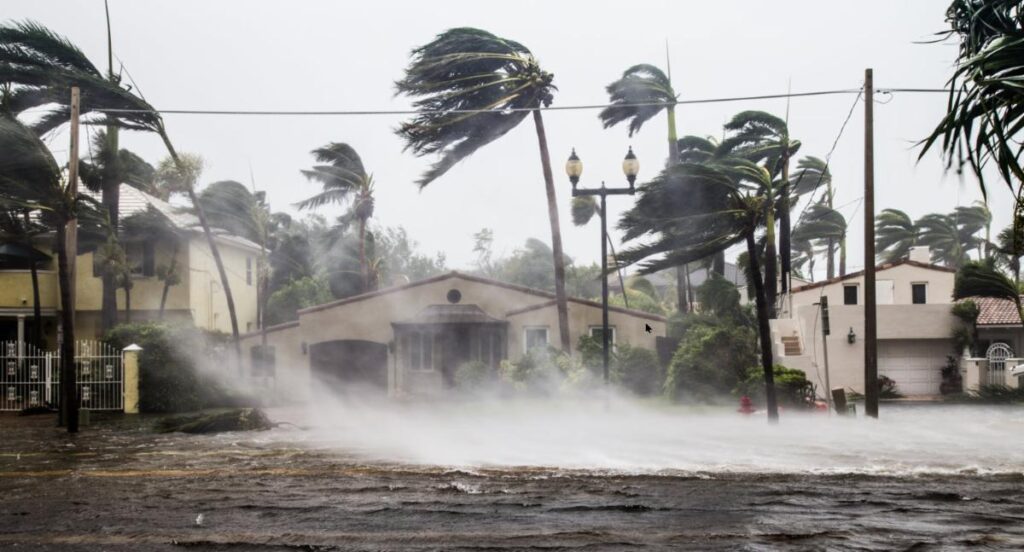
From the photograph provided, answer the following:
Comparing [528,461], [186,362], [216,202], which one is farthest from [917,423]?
[216,202]

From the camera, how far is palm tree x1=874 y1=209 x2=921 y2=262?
173ft

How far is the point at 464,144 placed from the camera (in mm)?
Answer: 30391

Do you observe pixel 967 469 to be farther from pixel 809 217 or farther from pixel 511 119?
pixel 809 217

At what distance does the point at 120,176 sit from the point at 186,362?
9630 mm

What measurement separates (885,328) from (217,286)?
80.4 ft

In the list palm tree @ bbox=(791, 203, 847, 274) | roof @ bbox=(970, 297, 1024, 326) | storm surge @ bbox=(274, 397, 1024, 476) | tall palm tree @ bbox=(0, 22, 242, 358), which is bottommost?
storm surge @ bbox=(274, 397, 1024, 476)

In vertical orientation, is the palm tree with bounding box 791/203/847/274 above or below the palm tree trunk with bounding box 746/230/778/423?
above

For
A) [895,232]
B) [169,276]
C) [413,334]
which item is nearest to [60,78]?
[169,276]

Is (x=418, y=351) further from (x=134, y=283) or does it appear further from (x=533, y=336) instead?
(x=134, y=283)

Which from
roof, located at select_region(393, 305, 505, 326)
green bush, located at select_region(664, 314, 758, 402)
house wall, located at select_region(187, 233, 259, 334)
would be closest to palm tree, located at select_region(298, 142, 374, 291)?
house wall, located at select_region(187, 233, 259, 334)

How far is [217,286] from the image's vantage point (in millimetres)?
36906

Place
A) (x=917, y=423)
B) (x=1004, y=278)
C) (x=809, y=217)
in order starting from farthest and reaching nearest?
(x=809, y=217) → (x=1004, y=278) → (x=917, y=423)

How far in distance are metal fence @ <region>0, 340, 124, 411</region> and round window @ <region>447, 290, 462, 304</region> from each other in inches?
418

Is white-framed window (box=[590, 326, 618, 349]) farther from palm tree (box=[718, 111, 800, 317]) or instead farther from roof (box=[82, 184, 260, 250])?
roof (box=[82, 184, 260, 250])
